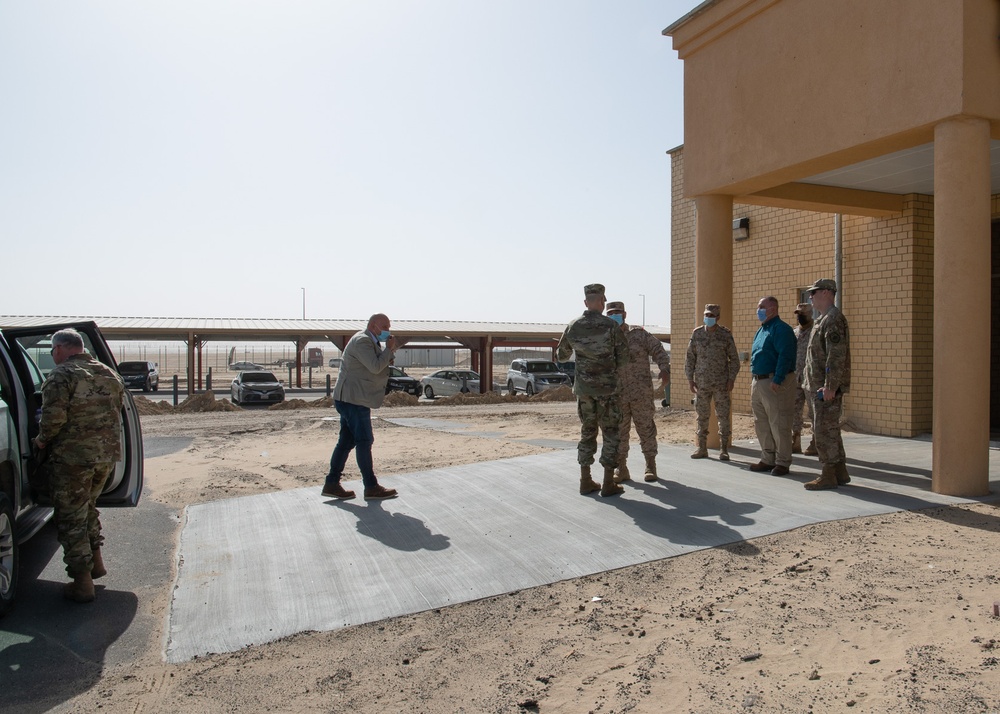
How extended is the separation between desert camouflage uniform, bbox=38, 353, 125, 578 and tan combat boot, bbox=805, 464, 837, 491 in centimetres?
528

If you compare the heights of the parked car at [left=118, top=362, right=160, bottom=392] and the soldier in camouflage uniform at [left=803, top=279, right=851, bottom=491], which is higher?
the soldier in camouflage uniform at [left=803, top=279, right=851, bottom=491]

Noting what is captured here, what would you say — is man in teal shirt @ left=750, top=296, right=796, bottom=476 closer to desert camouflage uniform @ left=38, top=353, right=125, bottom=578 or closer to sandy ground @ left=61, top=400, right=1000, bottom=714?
sandy ground @ left=61, top=400, right=1000, bottom=714

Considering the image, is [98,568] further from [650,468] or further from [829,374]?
[829,374]

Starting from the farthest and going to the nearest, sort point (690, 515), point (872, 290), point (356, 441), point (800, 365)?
1. point (872, 290)
2. point (800, 365)
3. point (356, 441)
4. point (690, 515)

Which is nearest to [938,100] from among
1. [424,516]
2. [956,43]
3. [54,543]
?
[956,43]

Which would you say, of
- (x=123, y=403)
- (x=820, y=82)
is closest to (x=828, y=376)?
(x=820, y=82)

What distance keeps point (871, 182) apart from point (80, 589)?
9.07 meters

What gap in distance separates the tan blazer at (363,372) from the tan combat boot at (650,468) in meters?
2.44

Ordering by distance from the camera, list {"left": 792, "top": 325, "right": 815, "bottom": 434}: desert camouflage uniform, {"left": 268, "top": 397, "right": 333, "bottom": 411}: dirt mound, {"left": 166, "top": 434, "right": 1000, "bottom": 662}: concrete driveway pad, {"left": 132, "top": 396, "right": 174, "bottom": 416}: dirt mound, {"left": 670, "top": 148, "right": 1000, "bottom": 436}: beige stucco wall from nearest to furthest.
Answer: {"left": 166, "top": 434, "right": 1000, "bottom": 662}: concrete driveway pad, {"left": 792, "top": 325, "right": 815, "bottom": 434}: desert camouflage uniform, {"left": 670, "top": 148, "right": 1000, "bottom": 436}: beige stucco wall, {"left": 132, "top": 396, "right": 174, "bottom": 416}: dirt mound, {"left": 268, "top": 397, "right": 333, "bottom": 411}: dirt mound

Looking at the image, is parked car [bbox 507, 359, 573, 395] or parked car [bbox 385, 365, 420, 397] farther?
parked car [bbox 385, 365, 420, 397]

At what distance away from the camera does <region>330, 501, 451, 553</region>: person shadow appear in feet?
17.3

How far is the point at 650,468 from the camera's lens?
682cm

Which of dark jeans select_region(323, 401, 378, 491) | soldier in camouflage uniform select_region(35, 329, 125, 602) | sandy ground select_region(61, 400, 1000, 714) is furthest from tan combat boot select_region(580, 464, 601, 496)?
soldier in camouflage uniform select_region(35, 329, 125, 602)

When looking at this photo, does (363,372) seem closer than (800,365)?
Yes
